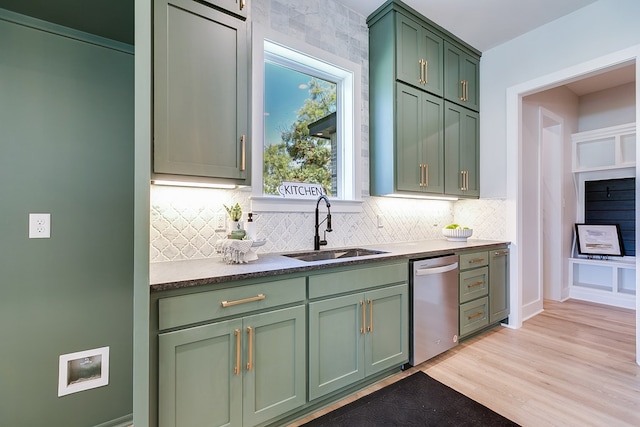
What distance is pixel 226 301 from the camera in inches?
54.6

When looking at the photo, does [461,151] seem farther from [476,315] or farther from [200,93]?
[200,93]

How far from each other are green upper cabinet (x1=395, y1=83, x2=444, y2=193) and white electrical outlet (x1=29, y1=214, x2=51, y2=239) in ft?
7.95

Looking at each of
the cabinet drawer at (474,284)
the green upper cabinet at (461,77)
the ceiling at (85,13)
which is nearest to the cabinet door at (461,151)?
the green upper cabinet at (461,77)

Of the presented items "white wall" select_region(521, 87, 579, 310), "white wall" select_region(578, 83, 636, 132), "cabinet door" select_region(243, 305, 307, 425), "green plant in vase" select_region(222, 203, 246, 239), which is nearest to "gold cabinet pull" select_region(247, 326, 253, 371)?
"cabinet door" select_region(243, 305, 307, 425)

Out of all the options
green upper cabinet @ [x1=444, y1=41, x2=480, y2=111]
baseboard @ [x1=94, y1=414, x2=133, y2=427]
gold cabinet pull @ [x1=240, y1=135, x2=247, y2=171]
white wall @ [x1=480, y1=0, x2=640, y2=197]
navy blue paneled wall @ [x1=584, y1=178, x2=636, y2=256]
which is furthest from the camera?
navy blue paneled wall @ [x1=584, y1=178, x2=636, y2=256]

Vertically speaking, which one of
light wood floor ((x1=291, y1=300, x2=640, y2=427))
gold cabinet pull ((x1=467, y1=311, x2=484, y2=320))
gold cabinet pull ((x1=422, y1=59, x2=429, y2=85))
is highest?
gold cabinet pull ((x1=422, y1=59, x2=429, y2=85))

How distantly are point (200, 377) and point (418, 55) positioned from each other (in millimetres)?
3090

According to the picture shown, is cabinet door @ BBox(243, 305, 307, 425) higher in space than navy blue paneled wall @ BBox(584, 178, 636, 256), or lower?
lower

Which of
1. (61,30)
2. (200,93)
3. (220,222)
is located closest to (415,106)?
(200,93)

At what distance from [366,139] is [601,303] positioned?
406cm

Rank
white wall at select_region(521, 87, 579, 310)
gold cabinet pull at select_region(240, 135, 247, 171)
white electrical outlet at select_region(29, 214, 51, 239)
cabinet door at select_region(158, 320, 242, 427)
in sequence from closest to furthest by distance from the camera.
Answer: cabinet door at select_region(158, 320, 242, 427), white electrical outlet at select_region(29, 214, 51, 239), gold cabinet pull at select_region(240, 135, 247, 171), white wall at select_region(521, 87, 579, 310)

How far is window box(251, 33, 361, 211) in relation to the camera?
7.05 feet

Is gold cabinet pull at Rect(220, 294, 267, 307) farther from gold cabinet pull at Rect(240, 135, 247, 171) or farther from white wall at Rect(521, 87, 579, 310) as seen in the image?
white wall at Rect(521, 87, 579, 310)

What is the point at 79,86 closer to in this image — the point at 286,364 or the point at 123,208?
the point at 123,208
